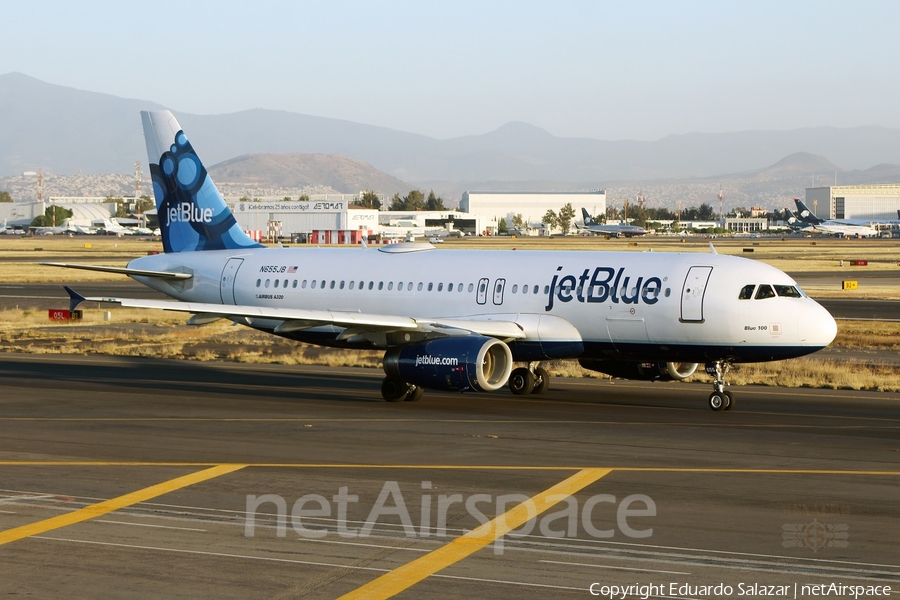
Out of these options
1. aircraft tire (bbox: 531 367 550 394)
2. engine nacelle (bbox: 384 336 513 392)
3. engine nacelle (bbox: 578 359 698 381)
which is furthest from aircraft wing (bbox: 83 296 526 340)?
engine nacelle (bbox: 578 359 698 381)

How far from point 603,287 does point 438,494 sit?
13.2 m

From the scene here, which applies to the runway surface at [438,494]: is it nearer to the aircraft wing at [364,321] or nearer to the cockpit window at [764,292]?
the aircraft wing at [364,321]

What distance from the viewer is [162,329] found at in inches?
2151

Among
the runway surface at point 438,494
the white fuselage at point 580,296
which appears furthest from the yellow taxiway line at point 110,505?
the white fuselage at point 580,296

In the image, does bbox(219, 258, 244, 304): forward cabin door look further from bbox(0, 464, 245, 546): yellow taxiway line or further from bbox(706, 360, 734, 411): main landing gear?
bbox(0, 464, 245, 546): yellow taxiway line

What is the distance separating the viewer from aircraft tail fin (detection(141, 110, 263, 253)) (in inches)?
1578

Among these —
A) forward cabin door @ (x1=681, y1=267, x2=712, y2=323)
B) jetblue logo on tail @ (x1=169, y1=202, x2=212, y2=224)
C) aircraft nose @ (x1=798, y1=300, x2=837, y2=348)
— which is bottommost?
aircraft nose @ (x1=798, y1=300, x2=837, y2=348)

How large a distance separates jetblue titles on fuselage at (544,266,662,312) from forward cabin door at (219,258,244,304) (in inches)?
467

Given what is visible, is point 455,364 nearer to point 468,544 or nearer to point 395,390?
point 395,390

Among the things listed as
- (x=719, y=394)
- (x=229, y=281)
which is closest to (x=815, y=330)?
(x=719, y=394)

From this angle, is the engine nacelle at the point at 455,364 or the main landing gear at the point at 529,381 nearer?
the engine nacelle at the point at 455,364

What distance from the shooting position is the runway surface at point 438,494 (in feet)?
46.9

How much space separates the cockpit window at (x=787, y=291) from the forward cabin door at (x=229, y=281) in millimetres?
17871

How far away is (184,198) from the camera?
133 ft
